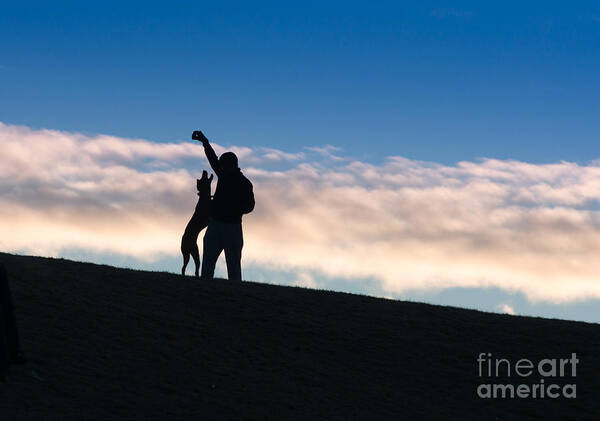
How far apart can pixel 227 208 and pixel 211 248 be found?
3.10 feet

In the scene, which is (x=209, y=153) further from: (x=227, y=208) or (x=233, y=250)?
(x=233, y=250)

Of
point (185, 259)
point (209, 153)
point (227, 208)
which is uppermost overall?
point (209, 153)

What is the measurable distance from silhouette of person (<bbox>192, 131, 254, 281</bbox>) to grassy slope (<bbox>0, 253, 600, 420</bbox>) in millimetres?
717

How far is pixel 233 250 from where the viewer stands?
20406mm

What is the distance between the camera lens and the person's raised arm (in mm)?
20484

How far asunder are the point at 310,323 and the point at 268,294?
1814 mm

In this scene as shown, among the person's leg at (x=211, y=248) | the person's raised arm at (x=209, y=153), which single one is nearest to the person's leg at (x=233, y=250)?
the person's leg at (x=211, y=248)

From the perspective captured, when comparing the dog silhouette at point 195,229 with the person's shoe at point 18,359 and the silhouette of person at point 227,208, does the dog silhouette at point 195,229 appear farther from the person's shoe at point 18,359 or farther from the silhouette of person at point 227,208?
the person's shoe at point 18,359

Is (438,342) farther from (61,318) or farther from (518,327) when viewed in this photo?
(61,318)

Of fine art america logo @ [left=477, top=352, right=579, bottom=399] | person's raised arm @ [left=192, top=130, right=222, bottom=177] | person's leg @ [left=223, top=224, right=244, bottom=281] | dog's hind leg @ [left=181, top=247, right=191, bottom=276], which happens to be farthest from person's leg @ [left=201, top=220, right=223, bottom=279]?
fine art america logo @ [left=477, top=352, right=579, bottom=399]

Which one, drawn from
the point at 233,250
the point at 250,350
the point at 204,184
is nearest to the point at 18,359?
the point at 250,350

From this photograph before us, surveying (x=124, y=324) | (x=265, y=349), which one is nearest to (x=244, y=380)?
(x=265, y=349)

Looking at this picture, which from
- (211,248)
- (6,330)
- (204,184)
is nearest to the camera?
(6,330)

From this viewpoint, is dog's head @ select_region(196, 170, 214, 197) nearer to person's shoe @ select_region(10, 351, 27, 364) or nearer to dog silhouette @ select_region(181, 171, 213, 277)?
dog silhouette @ select_region(181, 171, 213, 277)
